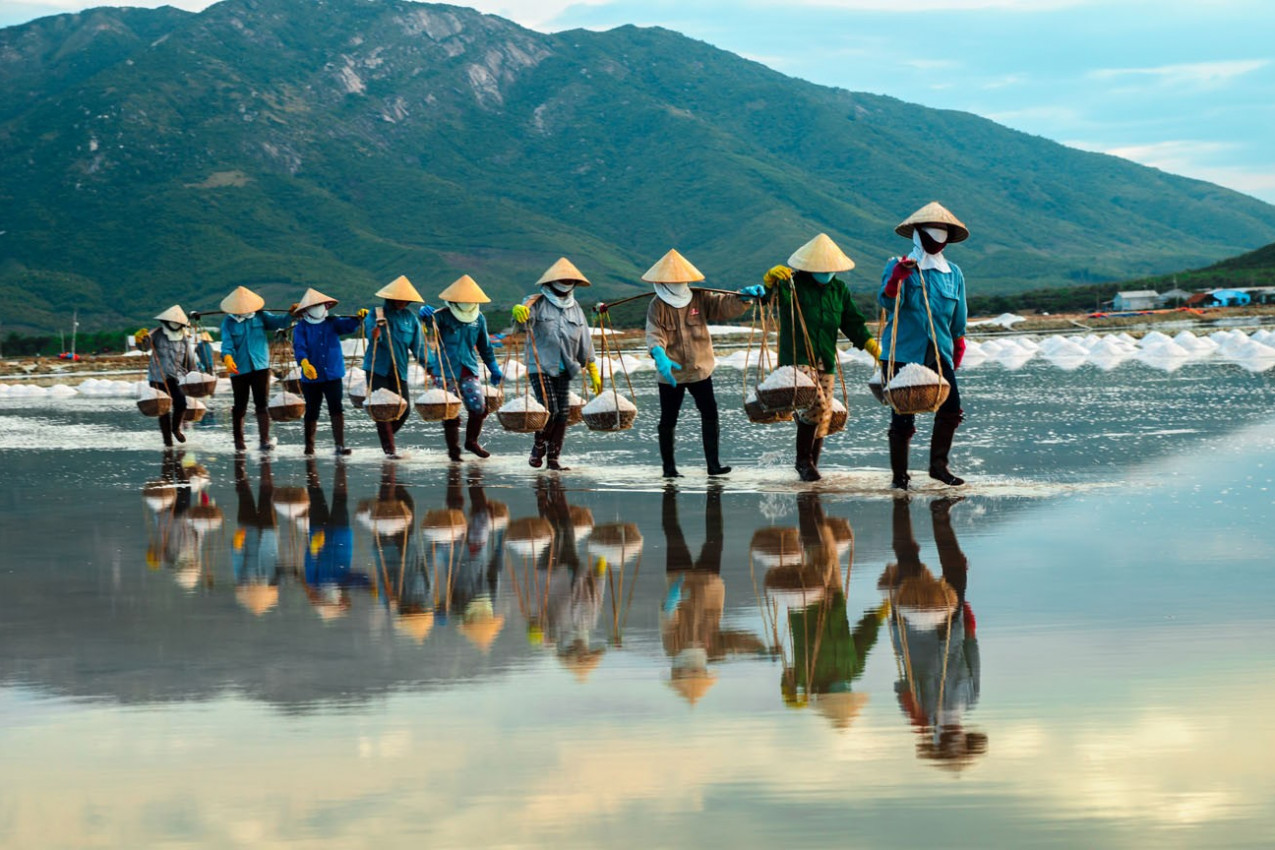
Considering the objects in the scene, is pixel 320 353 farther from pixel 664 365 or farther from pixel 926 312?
pixel 926 312

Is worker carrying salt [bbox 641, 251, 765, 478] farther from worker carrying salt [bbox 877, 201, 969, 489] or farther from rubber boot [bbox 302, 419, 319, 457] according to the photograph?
rubber boot [bbox 302, 419, 319, 457]

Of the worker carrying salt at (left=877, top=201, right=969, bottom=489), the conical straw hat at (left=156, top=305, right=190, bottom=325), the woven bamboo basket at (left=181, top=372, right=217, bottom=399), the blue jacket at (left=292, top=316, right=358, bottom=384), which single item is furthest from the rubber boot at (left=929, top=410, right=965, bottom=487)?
the conical straw hat at (left=156, top=305, right=190, bottom=325)

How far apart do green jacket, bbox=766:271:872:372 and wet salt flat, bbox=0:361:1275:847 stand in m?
0.96

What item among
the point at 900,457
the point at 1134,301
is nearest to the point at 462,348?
the point at 900,457

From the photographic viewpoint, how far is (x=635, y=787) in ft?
15.0

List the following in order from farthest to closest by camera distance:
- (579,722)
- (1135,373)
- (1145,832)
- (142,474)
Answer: (1135,373) < (142,474) < (579,722) < (1145,832)

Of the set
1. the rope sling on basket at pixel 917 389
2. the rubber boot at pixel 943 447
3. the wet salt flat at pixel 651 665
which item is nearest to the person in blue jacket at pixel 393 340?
the wet salt flat at pixel 651 665

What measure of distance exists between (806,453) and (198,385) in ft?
26.7

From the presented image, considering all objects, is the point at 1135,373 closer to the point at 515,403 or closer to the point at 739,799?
the point at 515,403

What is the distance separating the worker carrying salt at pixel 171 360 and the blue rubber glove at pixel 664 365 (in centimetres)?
763

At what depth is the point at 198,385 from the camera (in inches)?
704

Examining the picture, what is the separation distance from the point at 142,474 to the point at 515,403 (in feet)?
12.2

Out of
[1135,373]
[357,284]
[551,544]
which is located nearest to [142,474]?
[551,544]

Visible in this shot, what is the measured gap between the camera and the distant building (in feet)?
301
